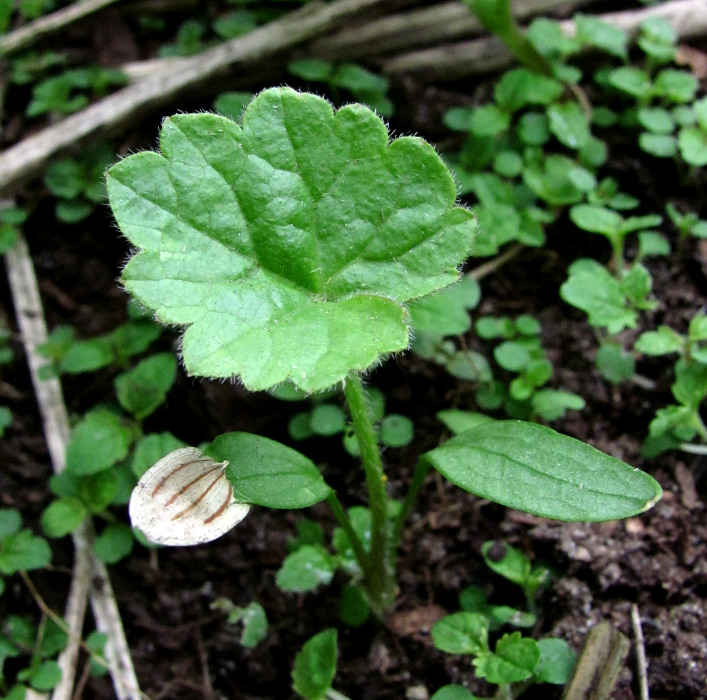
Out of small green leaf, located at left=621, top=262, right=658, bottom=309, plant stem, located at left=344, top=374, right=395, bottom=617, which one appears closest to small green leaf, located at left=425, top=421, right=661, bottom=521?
plant stem, located at left=344, top=374, right=395, bottom=617

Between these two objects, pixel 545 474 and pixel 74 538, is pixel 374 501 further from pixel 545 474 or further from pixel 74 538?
pixel 74 538

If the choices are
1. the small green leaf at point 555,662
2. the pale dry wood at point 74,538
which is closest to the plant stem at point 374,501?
the small green leaf at point 555,662

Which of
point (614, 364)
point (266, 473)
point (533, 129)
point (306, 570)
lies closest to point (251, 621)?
point (306, 570)

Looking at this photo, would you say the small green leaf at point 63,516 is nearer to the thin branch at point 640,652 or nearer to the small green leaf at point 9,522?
the small green leaf at point 9,522

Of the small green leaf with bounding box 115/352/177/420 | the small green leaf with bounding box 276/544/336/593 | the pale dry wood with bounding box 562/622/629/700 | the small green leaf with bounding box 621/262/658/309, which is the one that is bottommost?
the pale dry wood with bounding box 562/622/629/700

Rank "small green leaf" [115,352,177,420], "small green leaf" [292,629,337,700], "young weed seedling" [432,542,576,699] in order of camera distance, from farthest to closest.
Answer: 1. "small green leaf" [115,352,177,420]
2. "small green leaf" [292,629,337,700]
3. "young weed seedling" [432,542,576,699]

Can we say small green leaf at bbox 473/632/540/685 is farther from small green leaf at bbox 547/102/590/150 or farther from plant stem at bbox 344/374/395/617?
small green leaf at bbox 547/102/590/150

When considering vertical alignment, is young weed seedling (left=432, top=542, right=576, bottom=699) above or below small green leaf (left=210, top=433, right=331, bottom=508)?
below

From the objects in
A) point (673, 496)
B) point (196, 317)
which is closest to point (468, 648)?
point (673, 496)
